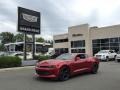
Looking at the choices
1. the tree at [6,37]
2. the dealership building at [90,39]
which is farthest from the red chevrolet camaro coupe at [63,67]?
the tree at [6,37]

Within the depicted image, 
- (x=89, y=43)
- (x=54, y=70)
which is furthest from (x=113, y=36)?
(x=54, y=70)

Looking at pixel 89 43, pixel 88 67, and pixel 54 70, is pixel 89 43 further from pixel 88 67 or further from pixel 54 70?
pixel 54 70

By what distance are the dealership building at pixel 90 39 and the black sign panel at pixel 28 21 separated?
20194 mm

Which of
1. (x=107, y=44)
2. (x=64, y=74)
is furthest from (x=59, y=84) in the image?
(x=107, y=44)

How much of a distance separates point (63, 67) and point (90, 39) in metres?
36.3

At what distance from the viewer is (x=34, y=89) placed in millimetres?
9422

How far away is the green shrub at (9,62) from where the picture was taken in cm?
2000

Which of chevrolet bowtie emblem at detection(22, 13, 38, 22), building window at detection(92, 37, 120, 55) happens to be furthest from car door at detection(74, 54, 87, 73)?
→ building window at detection(92, 37, 120, 55)

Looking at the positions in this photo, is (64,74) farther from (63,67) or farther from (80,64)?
(80,64)

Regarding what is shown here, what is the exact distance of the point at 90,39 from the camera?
47.6 meters

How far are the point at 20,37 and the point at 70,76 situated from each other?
111 meters

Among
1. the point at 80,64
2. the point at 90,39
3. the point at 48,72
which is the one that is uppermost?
the point at 90,39

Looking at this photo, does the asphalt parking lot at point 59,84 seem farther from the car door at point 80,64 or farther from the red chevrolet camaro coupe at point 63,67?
the car door at point 80,64

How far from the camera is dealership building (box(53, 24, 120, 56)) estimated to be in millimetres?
42481
